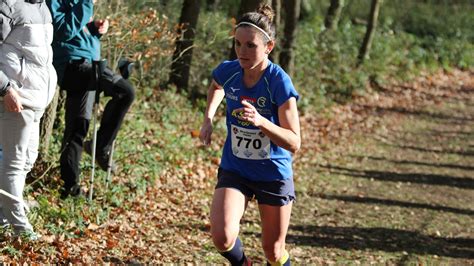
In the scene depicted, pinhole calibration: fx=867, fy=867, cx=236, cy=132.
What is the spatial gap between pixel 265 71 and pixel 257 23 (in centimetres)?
33

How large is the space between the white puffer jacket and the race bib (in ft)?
5.57

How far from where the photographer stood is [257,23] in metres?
5.75

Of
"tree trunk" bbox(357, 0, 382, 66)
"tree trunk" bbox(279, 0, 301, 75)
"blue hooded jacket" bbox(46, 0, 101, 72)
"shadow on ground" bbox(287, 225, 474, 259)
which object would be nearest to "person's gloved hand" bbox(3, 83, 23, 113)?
"blue hooded jacket" bbox(46, 0, 101, 72)

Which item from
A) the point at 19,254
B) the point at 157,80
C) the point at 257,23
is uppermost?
the point at 257,23

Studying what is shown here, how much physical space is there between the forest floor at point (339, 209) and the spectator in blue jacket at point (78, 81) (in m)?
0.45

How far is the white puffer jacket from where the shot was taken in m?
6.48

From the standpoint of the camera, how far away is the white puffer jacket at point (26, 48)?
6.48 m

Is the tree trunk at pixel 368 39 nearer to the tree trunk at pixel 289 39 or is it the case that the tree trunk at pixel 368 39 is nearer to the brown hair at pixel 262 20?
the tree trunk at pixel 289 39


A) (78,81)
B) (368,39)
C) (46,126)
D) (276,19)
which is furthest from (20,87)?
(368,39)

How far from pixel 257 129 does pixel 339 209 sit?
5.64m

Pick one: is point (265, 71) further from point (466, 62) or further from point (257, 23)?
point (466, 62)

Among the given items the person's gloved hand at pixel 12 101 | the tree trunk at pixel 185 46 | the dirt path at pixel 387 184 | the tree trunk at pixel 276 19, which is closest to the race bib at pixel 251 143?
the person's gloved hand at pixel 12 101

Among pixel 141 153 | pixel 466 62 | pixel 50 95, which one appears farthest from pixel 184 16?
pixel 466 62

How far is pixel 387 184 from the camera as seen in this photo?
1338cm
